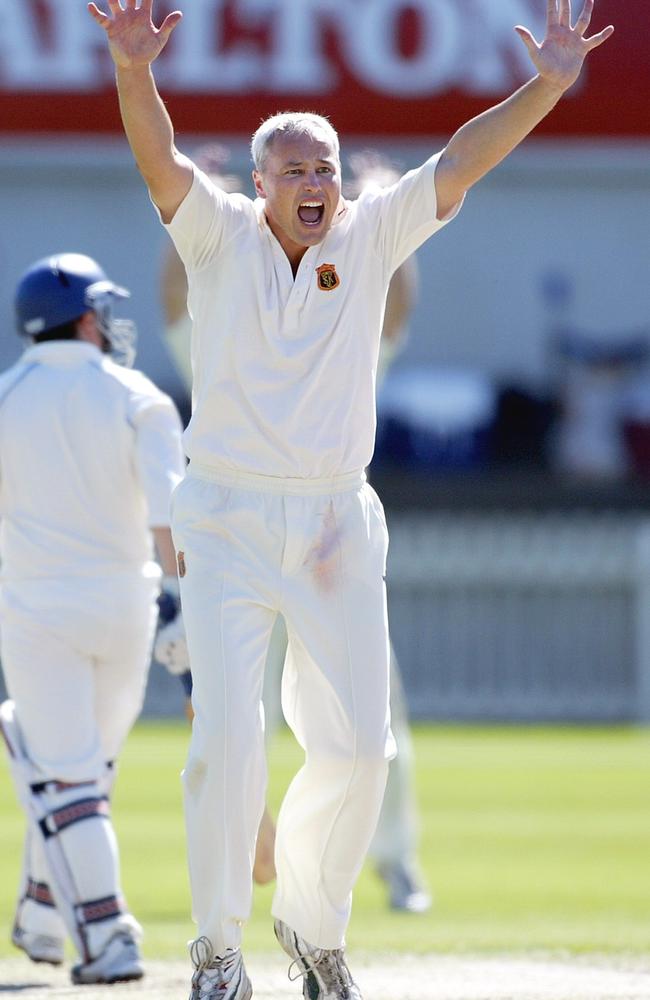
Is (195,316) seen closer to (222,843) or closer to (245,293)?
(245,293)

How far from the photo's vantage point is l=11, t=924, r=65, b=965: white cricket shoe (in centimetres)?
628

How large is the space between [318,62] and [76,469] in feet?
41.6

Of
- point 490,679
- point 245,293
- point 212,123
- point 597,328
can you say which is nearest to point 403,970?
point 245,293

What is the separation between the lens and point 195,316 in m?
5.00

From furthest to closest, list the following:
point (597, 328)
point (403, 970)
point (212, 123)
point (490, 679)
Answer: point (597, 328)
point (212, 123)
point (490, 679)
point (403, 970)

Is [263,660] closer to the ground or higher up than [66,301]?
closer to the ground

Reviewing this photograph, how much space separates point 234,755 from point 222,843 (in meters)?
0.20

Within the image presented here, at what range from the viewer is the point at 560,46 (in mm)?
4871

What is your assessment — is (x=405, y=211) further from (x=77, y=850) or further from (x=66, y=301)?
(x=77, y=850)

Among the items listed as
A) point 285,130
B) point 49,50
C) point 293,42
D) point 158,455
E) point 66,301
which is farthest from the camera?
point 293,42

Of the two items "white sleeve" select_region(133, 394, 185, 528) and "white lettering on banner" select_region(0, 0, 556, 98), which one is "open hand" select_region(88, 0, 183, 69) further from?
"white lettering on banner" select_region(0, 0, 556, 98)

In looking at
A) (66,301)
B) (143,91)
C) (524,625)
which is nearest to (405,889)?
(66,301)

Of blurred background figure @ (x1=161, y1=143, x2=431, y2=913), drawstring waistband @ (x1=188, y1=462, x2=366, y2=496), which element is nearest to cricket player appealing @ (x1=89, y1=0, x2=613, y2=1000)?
drawstring waistband @ (x1=188, y1=462, x2=366, y2=496)

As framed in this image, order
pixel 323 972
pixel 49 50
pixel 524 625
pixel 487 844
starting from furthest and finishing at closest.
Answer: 1. pixel 49 50
2. pixel 524 625
3. pixel 487 844
4. pixel 323 972
